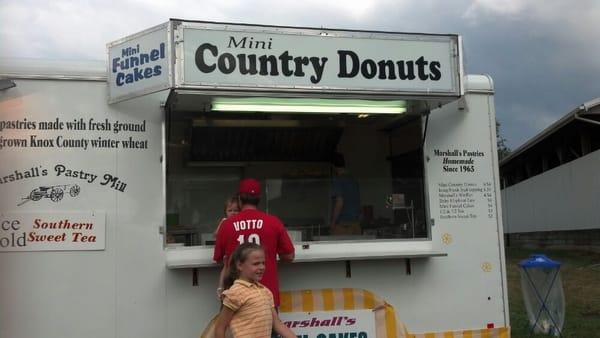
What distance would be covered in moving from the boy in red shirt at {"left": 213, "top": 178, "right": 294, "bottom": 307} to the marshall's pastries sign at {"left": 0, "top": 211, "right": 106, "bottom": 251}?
0.87 m

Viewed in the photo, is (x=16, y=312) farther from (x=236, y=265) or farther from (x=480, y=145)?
(x=480, y=145)

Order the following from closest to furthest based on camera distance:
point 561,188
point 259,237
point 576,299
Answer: point 259,237, point 576,299, point 561,188

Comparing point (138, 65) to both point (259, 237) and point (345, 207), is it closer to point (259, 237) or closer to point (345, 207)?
point (259, 237)

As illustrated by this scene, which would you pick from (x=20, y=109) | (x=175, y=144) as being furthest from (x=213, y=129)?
(x=20, y=109)

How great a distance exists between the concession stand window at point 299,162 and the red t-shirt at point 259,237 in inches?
21.8

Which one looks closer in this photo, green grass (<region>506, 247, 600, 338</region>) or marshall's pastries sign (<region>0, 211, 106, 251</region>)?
marshall's pastries sign (<region>0, 211, 106, 251</region>)

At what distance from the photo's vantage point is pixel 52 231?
4.24 m

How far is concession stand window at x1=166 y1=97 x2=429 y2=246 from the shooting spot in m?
4.74

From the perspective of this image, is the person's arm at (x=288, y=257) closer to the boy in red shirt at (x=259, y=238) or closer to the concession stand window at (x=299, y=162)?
the boy in red shirt at (x=259, y=238)

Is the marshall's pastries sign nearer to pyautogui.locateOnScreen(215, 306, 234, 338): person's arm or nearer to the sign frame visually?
the sign frame

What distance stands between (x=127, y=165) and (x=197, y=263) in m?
0.87

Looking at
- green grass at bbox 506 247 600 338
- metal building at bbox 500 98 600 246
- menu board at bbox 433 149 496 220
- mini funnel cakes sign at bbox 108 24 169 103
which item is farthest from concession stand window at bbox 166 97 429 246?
metal building at bbox 500 98 600 246

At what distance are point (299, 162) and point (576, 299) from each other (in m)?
6.34

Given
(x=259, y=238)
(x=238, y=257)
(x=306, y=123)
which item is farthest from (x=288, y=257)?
(x=306, y=123)
